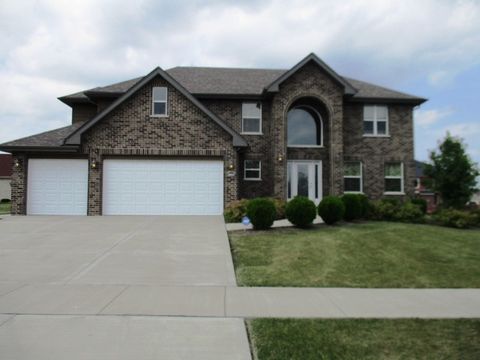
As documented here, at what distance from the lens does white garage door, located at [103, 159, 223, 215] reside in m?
16.4

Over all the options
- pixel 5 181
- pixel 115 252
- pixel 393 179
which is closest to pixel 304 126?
pixel 393 179

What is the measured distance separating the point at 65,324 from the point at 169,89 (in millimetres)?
13260

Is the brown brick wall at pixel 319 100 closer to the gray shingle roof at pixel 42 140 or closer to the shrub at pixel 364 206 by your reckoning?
the shrub at pixel 364 206

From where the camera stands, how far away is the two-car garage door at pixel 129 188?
53.9ft

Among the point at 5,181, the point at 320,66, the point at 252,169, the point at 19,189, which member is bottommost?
the point at 19,189

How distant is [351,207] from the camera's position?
14.1 m

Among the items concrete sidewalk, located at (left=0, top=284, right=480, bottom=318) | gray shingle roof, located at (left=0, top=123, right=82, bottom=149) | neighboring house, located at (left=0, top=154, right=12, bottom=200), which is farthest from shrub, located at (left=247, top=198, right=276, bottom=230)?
neighboring house, located at (left=0, top=154, right=12, bottom=200)

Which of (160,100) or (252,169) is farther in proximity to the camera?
(252,169)

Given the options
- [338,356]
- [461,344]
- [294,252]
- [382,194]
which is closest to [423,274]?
[294,252]

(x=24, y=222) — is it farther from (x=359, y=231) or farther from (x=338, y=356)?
(x=338, y=356)

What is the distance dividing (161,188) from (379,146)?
38.1 ft

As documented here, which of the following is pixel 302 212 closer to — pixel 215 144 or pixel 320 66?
pixel 215 144

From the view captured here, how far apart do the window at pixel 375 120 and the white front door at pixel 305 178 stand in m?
3.45

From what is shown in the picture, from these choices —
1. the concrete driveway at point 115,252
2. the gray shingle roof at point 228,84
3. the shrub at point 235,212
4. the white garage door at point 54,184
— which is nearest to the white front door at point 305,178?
the gray shingle roof at point 228,84
